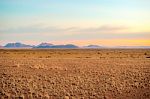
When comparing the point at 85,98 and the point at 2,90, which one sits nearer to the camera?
the point at 85,98

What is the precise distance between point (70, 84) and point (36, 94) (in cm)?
403

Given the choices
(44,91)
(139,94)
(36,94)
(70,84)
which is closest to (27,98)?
(36,94)

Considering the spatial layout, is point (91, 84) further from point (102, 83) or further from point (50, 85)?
point (50, 85)

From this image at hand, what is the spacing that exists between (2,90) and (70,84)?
15.4 ft

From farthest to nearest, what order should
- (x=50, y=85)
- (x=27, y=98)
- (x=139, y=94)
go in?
(x=50, y=85), (x=139, y=94), (x=27, y=98)

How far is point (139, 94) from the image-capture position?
16156 millimetres

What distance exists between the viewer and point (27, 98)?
14.7 m

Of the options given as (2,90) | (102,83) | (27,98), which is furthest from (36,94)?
(102,83)

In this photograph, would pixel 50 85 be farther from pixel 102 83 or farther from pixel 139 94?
pixel 139 94

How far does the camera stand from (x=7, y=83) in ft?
63.5

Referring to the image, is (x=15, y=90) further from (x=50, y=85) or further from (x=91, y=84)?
(x=91, y=84)

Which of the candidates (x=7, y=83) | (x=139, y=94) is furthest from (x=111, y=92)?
(x=7, y=83)

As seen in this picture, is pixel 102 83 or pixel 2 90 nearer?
pixel 2 90

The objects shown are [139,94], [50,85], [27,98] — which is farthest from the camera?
[50,85]
